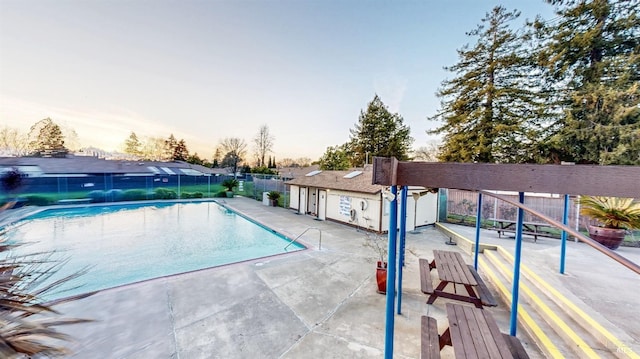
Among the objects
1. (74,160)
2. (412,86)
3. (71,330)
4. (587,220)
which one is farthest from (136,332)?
(74,160)

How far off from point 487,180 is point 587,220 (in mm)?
10143

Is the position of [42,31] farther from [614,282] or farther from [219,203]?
[614,282]

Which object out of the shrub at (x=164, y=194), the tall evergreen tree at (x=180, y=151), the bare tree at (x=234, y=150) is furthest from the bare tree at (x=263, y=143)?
the shrub at (x=164, y=194)

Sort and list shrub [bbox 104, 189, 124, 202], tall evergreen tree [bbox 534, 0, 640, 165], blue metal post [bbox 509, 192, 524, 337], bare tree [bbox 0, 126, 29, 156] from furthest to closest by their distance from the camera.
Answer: bare tree [bbox 0, 126, 29, 156], shrub [bbox 104, 189, 124, 202], tall evergreen tree [bbox 534, 0, 640, 165], blue metal post [bbox 509, 192, 524, 337]

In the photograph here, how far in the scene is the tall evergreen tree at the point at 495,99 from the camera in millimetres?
13492

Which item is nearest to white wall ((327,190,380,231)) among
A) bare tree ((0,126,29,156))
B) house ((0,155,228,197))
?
house ((0,155,228,197))

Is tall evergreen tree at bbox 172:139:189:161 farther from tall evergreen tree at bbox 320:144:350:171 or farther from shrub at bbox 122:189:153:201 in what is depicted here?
tall evergreen tree at bbox 320:144:350:171

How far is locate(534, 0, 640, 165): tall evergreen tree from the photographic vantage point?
9.82 metres

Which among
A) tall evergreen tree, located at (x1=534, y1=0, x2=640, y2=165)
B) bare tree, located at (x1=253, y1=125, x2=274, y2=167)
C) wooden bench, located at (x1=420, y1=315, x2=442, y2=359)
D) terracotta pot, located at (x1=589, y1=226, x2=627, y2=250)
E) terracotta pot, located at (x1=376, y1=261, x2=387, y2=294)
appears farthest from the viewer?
bare tree, located at (x1=253, y1=125, x2=274, y2=167)

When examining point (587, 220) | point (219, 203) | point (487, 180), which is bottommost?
point (219, 203)

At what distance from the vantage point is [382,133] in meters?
26.8

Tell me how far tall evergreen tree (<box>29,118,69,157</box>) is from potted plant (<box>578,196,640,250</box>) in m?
45.4

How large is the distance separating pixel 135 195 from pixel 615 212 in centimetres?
2525

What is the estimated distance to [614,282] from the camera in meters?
4.65
